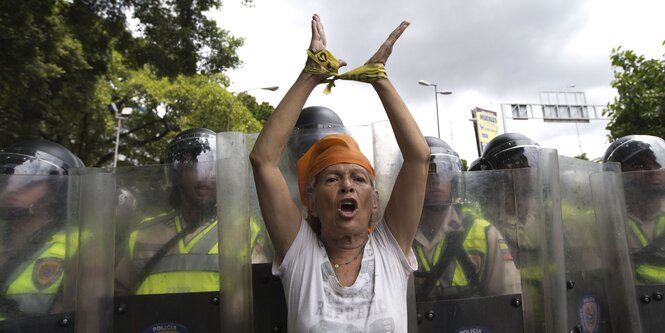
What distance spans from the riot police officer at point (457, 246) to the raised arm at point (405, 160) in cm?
31

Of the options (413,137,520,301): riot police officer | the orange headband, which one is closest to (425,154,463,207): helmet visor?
(413,137,520,301): riot police officer

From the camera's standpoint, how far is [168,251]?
234 centimetres

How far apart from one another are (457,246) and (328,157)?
2.82 ft

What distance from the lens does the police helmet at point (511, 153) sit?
3.56 m

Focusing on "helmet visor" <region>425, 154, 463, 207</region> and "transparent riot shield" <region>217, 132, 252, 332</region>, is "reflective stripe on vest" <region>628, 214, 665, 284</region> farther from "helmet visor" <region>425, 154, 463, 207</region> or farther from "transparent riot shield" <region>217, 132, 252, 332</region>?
"transparent riot shield" <region>217, 132, 252, 332</region>

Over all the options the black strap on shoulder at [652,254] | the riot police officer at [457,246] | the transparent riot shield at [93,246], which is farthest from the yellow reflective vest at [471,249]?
the transparent riot shield at [93,246]

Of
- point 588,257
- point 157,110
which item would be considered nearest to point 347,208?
point 588,257

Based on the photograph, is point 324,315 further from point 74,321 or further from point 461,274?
point 74,321

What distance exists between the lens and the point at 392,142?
2.47m

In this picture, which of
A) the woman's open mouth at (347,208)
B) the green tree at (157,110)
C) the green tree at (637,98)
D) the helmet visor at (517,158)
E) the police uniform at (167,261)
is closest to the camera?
the woman's open mouth at (347,208)

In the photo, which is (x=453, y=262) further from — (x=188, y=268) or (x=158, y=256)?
(x=158, y=256)

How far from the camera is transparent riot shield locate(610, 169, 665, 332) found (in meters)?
2.55

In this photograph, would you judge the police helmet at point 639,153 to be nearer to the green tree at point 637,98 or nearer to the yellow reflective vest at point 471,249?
the yellow reflective vest at point 471,249

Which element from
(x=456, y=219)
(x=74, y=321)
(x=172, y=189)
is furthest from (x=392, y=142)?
(x=74, y=321)
